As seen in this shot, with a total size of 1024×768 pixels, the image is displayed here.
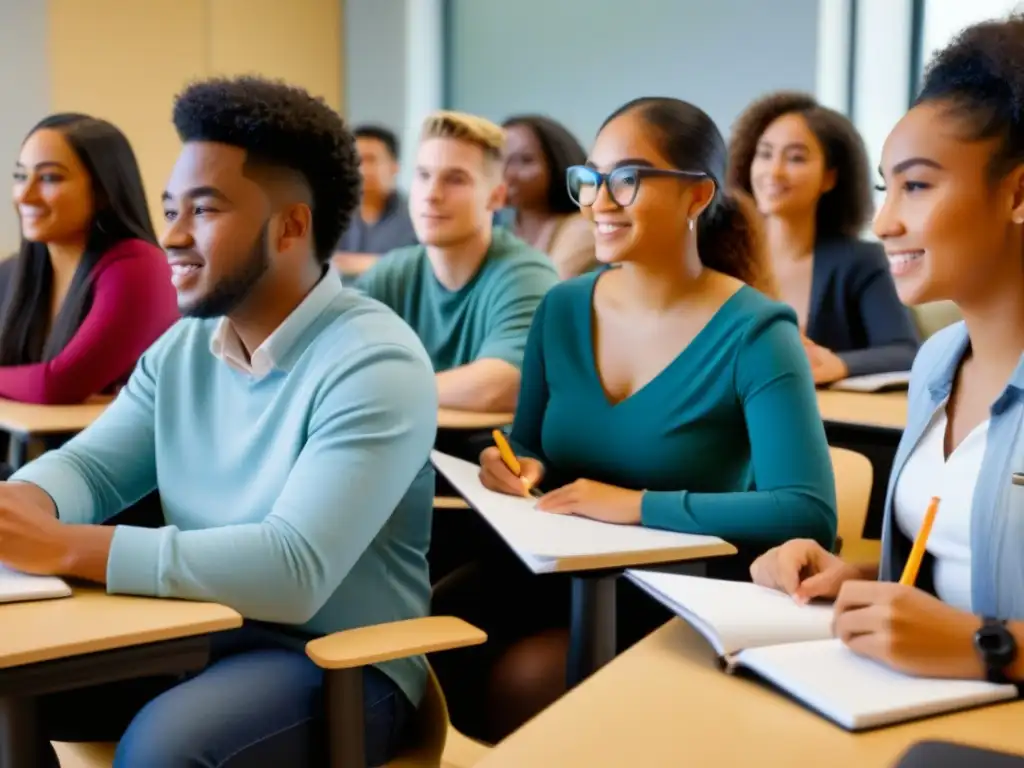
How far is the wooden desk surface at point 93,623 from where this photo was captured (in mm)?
1287

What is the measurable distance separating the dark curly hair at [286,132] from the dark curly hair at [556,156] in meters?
2.38

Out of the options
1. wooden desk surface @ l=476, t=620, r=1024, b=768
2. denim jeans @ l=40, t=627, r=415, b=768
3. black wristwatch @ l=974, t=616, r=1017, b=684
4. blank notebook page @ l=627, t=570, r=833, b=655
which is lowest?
denim jeans @ l=40, t=627, r=415, b=768

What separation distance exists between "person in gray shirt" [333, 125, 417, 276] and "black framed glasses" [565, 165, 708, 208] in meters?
4.03

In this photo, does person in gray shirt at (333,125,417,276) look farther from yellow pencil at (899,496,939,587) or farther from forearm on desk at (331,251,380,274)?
yellow pencil at (899,496,939,587)

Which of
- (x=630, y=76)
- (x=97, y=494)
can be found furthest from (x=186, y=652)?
(x=630, y=76)

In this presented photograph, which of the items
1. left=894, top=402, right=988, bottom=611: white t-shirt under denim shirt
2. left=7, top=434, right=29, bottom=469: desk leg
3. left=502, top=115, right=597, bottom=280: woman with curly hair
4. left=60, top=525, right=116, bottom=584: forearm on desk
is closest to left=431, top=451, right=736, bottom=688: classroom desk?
left=894, top=402, right=988, bottom=611: white t-shirt under denim shirt

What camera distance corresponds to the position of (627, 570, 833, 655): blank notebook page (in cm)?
126

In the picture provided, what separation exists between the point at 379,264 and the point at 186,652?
89.9 inches

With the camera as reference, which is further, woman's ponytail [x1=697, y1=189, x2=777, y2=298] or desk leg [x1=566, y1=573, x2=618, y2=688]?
woman's ponytail [x1=697, y1=189, x2=777, y2=298]

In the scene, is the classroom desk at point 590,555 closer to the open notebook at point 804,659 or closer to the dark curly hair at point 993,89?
the open notebook at point 804,659

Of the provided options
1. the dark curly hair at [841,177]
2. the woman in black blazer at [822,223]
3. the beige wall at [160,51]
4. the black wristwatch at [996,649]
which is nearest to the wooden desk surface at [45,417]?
the woman in black blazer at [822,223]

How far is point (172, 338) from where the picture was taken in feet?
6.52

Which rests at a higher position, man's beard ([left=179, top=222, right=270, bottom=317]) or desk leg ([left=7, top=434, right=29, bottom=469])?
man's beard ([left=179, top=222, right=270, bottom=317])

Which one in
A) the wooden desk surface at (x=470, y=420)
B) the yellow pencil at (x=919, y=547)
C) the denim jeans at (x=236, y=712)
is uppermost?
the yellow pencil at (x=919, y=547)
